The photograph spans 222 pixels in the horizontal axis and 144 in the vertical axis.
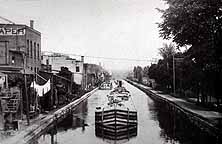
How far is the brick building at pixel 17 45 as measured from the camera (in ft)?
108

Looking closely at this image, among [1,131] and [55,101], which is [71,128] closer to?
[1,131]

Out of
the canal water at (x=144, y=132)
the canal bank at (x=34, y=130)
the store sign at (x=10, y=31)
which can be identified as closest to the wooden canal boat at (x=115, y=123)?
the canal water at (x=144, y=132)

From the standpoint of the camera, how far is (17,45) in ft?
117

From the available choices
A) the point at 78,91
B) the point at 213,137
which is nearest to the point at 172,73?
the point at 78,91

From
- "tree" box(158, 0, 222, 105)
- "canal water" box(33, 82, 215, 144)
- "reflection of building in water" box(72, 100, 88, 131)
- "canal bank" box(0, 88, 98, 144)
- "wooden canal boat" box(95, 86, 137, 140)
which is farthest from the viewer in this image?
"reflection of building in water" box(72, 100, 88, 131)

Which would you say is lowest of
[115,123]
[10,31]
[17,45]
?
[115,123]

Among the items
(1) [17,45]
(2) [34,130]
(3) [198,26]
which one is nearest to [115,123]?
(2) [34,130]

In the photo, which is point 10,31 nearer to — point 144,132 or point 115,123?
point 115,123

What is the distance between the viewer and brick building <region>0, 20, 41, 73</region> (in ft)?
108

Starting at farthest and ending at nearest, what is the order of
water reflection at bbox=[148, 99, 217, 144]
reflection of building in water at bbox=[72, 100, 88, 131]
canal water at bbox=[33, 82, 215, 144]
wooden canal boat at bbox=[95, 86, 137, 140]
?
reflection of building in water at bbox=[72, 100, 88, 131]
wooden canal boat at bbox=[95, 86, 137, 140]
water reflection at bbox=[148, 99, 217, 144]
canal water at bbox=[33, 82, 215, 144]

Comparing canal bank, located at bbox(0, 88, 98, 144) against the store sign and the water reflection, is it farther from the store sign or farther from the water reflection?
the store sign

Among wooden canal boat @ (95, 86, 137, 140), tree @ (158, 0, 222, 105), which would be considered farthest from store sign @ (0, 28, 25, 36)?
tree @ (158, 0, 222, 105)

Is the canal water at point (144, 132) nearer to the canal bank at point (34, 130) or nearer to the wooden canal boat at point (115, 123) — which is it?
the canal bank at point (34, 130)

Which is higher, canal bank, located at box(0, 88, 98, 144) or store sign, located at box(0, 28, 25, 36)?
store sign, located at box(0, 28, 25, 36)
